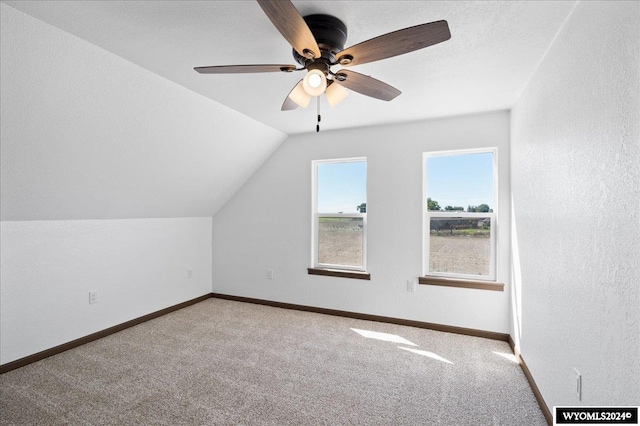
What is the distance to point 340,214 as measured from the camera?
159 inches

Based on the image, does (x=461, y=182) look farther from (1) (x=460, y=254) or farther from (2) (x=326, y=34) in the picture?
(2) (x=326, y=34)

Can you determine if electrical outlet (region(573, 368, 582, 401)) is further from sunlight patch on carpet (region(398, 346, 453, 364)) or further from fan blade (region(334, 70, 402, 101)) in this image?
fan blade (region(334, 70, 402, 101))

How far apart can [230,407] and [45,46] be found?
2515 millimetres

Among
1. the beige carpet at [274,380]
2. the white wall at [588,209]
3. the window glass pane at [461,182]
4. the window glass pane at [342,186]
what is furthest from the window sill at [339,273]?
the white wall at [588,209]

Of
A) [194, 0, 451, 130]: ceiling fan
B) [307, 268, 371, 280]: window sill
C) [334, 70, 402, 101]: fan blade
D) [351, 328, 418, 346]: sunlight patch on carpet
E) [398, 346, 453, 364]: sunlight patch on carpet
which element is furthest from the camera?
[307, 268, 371, 280]: window sill

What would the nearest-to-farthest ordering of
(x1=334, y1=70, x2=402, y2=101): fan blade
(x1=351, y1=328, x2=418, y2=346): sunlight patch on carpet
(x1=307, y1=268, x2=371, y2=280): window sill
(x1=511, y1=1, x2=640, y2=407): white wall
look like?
(x1=511, y1=1, x2=640, y2=407): white wall
(x1=334, y1=70, x2=402, y2=101): fan blade
(x1=351, y1=328, x2=418, y2=346): sunlight patch on carpet
(x1=307, y1=268, x2=371, y2=280): window sill

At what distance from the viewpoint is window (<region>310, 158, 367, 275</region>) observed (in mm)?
3926

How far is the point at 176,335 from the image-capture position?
3.29m

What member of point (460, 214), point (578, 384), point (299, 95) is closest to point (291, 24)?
point (299, 95)

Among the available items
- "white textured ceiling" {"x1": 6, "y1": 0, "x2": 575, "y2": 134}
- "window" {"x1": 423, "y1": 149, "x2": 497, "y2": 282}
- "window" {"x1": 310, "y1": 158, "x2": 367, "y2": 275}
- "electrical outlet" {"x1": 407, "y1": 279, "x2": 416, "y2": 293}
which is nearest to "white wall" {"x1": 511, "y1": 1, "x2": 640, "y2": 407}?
"white textured ceiling" {"x1": 6, "y1": 0, "x2": 575, "y2": 134}

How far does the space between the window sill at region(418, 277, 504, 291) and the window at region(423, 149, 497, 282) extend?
0.11 meters

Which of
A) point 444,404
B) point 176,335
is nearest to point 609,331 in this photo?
point 444,404

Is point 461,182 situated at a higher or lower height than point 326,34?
lower

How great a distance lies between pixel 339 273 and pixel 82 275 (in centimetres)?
275
